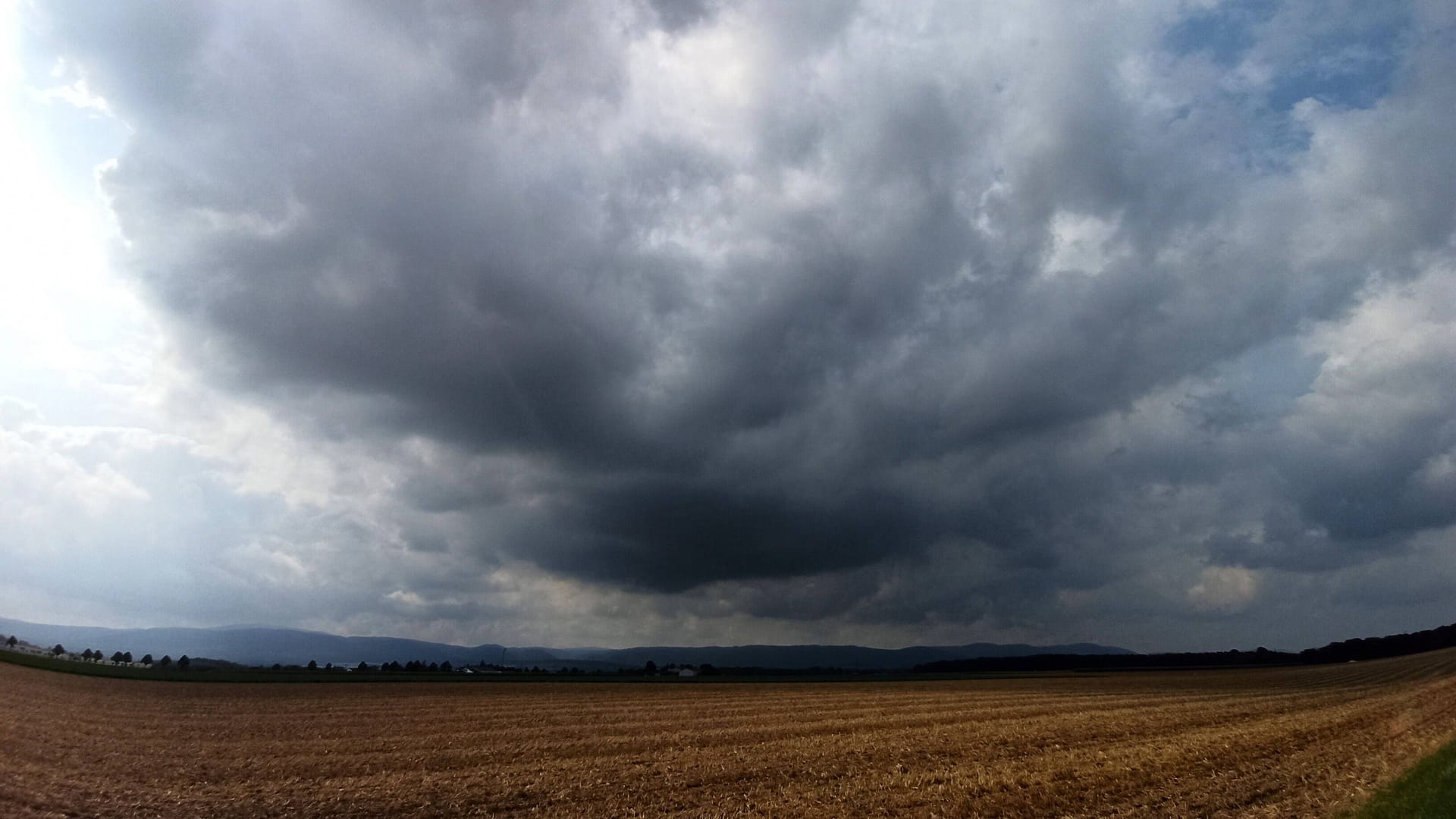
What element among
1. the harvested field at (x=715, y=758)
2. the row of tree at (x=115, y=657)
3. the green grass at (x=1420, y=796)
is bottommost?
the row of tree at (x=115, y=657)

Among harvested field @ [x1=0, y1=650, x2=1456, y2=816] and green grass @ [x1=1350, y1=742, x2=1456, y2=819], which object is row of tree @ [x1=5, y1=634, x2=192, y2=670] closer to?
harvested field @ [x1=0, y1=650, x2=1456, y2=816]

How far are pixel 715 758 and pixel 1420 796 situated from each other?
19285 mm

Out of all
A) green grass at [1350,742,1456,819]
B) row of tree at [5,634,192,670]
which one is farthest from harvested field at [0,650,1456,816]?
row of tree at [5,634,192,670]

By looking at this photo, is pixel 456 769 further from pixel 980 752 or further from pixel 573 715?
pixel 573 715

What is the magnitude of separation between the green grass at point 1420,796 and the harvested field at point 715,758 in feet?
2.42

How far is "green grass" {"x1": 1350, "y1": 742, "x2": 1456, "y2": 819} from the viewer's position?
16219 mm

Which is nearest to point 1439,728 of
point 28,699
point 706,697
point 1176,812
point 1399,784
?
point 1399,784

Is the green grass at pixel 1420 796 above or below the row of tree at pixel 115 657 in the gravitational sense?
above

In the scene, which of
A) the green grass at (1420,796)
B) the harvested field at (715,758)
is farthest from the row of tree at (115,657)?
the green grass at (1420,796)

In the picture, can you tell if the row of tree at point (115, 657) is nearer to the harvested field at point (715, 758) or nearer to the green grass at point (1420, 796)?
the harvested field at point (715, 758)

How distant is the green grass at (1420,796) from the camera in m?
16.2

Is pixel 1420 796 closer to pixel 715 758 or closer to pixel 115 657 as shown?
pixel 715 758

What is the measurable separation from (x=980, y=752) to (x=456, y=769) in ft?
59.8

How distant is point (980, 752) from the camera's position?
27.8 m
